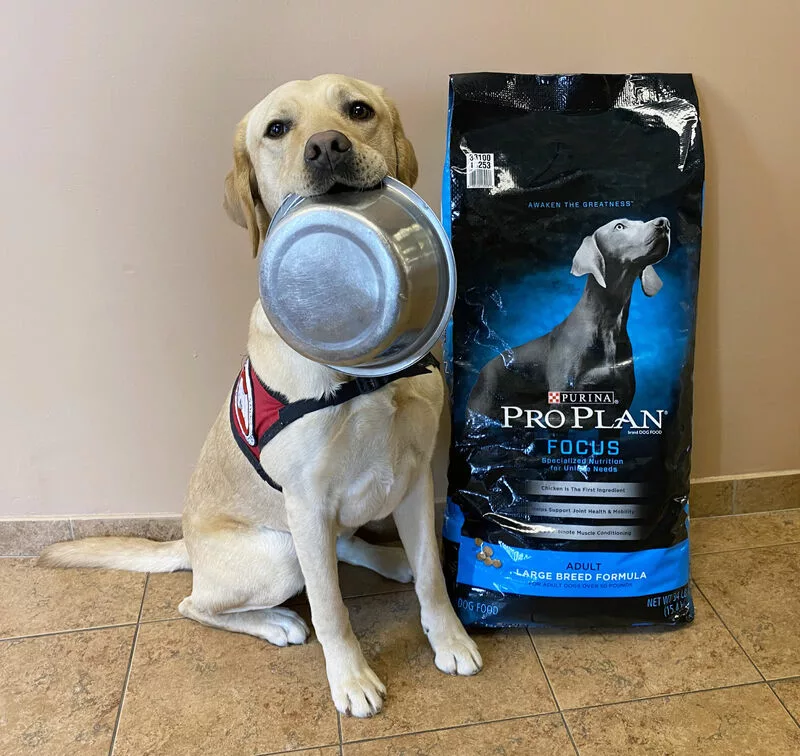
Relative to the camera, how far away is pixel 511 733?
1300 mm

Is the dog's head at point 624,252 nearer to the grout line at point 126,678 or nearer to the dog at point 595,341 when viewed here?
the dog at point 595,341

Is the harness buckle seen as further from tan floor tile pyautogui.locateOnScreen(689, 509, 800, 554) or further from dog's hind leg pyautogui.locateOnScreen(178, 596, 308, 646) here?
tan floor tile pyautogui.locateOnScreen(689, 509, 800, 554)

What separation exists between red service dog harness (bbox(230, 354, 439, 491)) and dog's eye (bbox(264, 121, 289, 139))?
0.44m

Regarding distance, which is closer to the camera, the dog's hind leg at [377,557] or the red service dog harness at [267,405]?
the red service dog harness at [267,405]

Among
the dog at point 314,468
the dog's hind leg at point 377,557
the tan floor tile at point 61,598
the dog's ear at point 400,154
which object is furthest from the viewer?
the dog's hind leg at point 377,557

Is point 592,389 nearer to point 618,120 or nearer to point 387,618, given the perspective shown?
point 618,120

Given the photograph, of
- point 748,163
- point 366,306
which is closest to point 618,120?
point 748,163

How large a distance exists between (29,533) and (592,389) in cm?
155

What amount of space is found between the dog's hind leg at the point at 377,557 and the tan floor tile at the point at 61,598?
534 mm

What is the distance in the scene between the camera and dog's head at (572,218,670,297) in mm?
1429

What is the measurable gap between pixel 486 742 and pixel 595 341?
32.3 inches

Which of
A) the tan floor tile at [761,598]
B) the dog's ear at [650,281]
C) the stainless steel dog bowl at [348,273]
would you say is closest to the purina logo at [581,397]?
the dog's ear at [650,281]

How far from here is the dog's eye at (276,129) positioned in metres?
1.23

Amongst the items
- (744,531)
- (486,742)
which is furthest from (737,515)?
(486,742)
